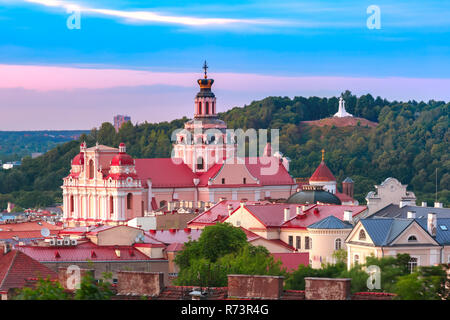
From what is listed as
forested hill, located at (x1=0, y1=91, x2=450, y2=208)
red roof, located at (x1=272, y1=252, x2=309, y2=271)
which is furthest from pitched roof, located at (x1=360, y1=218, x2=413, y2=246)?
Answer: forested hill, located at (x1=0, y1=91, x2=450, y2=208)

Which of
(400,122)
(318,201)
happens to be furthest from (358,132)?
(318,201)

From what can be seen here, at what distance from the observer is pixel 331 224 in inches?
2566

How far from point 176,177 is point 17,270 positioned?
6342 cm

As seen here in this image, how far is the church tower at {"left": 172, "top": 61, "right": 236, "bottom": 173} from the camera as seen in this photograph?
361ft

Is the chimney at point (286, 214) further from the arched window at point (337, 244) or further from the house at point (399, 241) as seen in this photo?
the house at point (399, 241)

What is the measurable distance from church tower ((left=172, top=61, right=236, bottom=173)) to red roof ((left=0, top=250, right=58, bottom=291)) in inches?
2517

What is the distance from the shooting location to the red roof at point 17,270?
134 ft

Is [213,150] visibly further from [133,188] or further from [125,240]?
[125,240]

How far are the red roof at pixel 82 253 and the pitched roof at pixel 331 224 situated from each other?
24.6 feet

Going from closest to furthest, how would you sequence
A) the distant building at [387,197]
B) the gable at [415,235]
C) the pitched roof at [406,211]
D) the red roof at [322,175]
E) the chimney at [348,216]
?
the gable at [415,235]
the pitched roof at [406,211]
the chimney at [348,216]
the distant building at [387,197]
the red roof at [322,175]

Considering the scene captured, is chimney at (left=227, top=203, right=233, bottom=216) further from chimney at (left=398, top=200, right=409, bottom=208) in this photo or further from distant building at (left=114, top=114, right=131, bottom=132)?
distant building at (left=114, top=114, right=131, bottom=132)

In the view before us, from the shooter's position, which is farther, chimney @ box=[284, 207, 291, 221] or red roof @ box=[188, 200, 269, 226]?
red roof @ box=[188, 200, 269, 226]

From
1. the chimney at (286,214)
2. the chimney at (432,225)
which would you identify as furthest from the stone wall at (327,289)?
the chimney at (286,214)

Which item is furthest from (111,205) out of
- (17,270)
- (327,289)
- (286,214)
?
(327,289)
